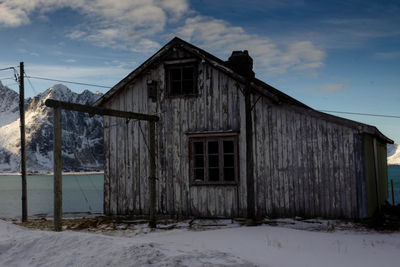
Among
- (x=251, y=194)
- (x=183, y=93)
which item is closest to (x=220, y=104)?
(x=183, y=93)

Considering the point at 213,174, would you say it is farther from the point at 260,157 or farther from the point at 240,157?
the point at 260,157

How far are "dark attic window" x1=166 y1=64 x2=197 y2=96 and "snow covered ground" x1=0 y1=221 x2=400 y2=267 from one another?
5.54 metres

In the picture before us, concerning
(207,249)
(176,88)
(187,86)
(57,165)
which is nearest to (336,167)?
(187,86)

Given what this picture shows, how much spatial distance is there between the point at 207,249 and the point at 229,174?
6.42m

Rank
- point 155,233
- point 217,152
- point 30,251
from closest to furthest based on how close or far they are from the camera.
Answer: point 30,251 → point 155,233 → point 217,152

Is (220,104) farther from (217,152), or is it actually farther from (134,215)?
(134,215)

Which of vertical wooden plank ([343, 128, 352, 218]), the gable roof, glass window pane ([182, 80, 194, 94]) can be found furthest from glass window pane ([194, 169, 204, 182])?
vertical wooden plank ([343, 128, 352, 218])

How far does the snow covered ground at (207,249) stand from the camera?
6398 mm

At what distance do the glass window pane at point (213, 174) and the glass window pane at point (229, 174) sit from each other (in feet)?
0.87

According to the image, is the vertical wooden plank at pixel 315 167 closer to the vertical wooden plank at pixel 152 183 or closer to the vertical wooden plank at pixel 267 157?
the vertical wooden plank at pixel 267 157

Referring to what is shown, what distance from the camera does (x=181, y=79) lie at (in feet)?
47.6

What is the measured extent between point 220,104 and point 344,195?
4840 millimetres

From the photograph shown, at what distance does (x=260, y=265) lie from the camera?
655cm

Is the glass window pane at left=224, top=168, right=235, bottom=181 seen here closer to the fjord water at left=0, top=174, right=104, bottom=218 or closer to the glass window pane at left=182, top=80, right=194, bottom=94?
the glass window pane at left=182, top=80, right=194, bottom=94
